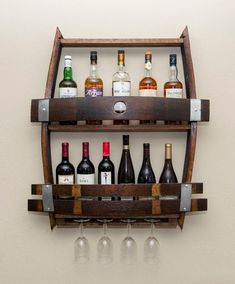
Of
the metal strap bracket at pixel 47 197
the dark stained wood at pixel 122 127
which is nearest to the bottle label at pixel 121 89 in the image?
the dark stained wood at pixel 122 127

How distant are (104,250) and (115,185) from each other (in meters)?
0.33

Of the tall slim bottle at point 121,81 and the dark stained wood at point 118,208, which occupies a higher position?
the tall slim bottle at point 121,81

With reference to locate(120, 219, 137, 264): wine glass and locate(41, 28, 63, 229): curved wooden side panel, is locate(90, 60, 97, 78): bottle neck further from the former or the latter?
locate(120, 219, 137, 264): wine glass

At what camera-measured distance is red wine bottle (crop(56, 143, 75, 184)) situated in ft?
4.93

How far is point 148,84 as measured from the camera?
5.08ft

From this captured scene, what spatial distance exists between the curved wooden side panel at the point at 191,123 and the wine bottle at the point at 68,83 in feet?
1.48

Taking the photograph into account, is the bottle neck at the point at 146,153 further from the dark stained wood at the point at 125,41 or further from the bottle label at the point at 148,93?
the dark stained wood at the point at 125,41

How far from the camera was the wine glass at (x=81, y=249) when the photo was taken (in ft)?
5.19

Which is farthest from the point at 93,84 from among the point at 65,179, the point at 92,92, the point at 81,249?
the point at 81,249
